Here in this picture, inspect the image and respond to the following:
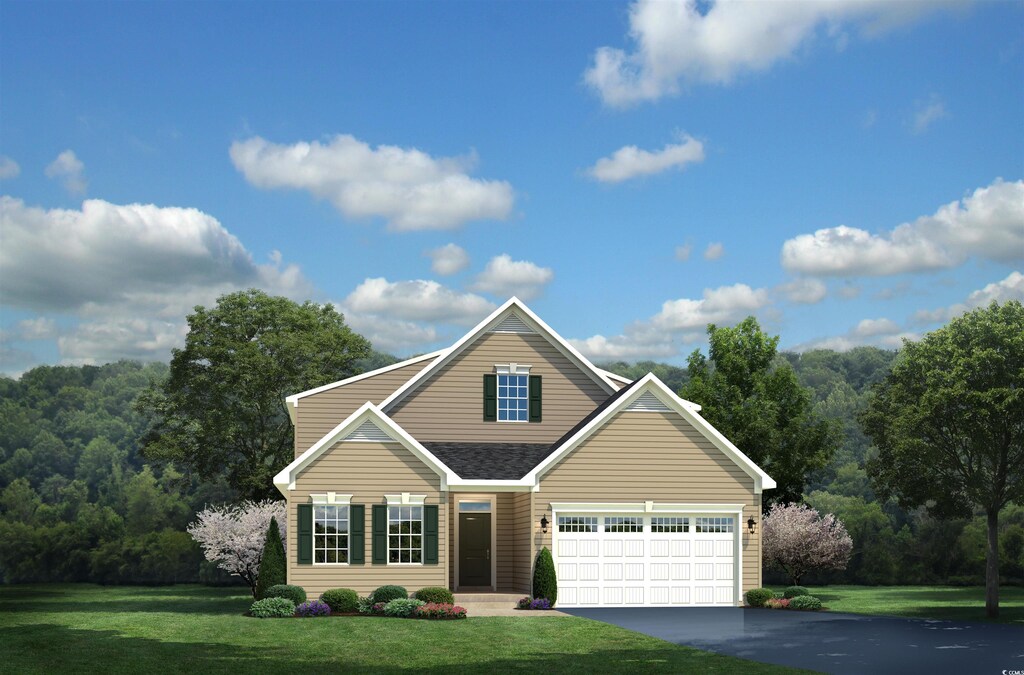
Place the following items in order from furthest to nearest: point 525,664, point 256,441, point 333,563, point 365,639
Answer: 1. point 256,441
2. point 333,563
3. point 365,639
4. point 525,664

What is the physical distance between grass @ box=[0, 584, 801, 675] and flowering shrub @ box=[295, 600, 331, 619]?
1093 millimetres

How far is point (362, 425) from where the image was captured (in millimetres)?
29734

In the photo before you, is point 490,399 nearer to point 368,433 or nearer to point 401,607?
point 368,433

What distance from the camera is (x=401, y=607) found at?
27391mm

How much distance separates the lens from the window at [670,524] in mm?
30656

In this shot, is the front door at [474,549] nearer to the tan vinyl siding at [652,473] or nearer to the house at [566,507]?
the house at [566,507]

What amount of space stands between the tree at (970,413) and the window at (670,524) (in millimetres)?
7174

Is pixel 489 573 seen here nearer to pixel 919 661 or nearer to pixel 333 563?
pixel 333 563

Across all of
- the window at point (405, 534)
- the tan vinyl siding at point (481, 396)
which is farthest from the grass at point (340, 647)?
the tan vinyl siding at point (481, 396)

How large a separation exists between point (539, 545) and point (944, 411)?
12.1 metres

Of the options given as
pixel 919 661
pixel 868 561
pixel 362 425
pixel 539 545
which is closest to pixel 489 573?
pixel 539 545

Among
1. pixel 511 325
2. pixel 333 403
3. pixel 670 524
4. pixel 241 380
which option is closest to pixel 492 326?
pixel 511 325

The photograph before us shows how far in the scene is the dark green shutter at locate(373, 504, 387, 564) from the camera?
2942cm

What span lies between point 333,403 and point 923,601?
23.1 meters
